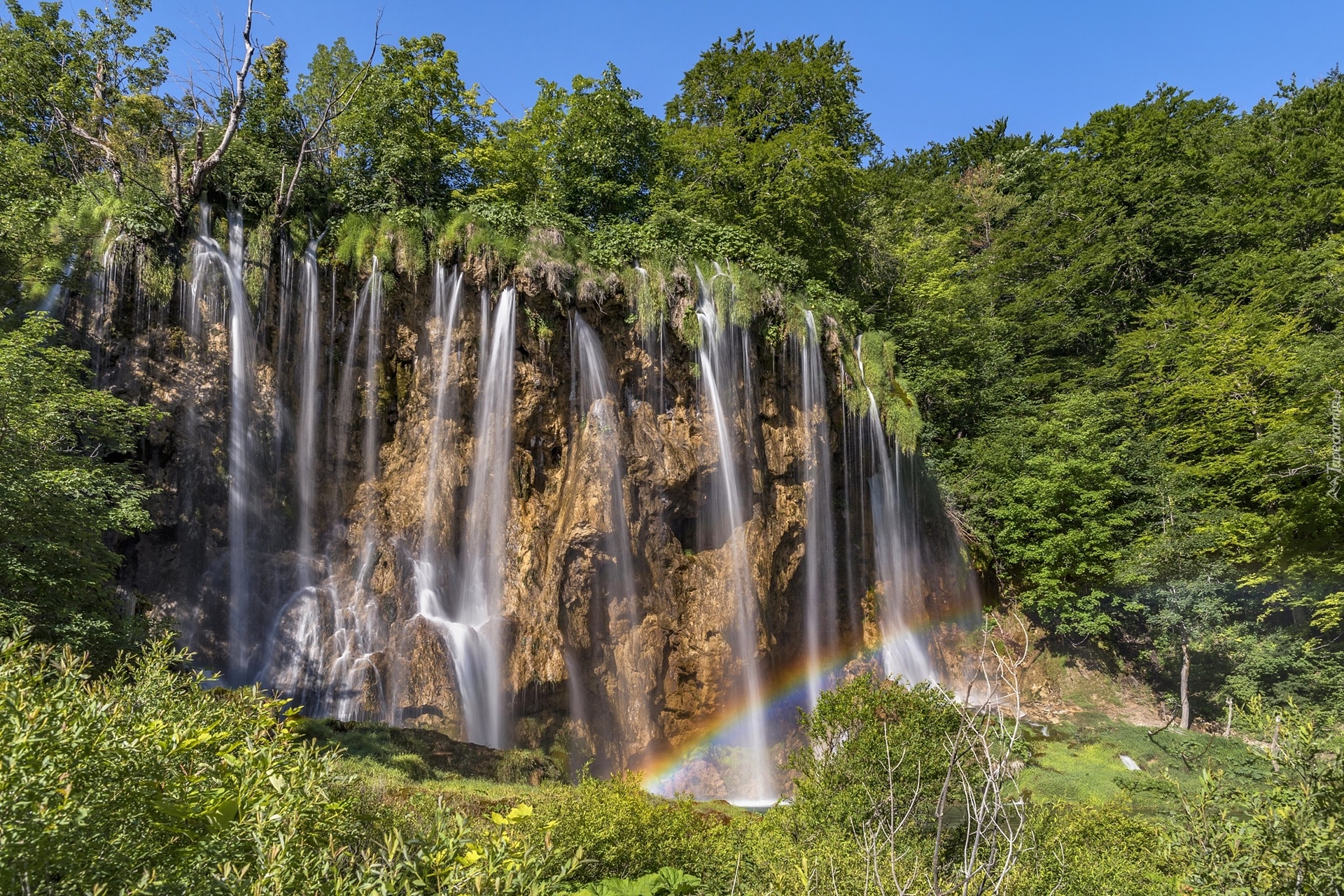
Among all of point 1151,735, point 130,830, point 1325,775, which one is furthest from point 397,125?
point 1151,735

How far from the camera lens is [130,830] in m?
3.02

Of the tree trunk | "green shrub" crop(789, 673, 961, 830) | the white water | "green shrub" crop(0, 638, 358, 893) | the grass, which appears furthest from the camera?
the tree trunk

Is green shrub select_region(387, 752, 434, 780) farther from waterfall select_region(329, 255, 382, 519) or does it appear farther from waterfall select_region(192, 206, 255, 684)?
waterfall select_region(329, 255, 382, 519)

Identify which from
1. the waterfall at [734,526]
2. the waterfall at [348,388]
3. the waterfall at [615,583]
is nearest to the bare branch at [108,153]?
the waterfall at [348,388]

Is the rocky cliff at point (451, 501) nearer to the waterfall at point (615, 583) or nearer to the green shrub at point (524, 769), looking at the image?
the waterfall at point (615, 583)

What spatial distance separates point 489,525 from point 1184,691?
858 inches

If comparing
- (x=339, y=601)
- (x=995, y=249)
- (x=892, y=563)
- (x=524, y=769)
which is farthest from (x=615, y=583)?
(x=995, y=249)

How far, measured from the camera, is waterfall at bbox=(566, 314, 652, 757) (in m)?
17.4

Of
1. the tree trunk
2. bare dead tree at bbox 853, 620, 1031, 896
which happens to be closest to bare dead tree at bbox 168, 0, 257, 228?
bare dead tree at bbox 853, 620, 1031, 896

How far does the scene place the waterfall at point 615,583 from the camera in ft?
57.0

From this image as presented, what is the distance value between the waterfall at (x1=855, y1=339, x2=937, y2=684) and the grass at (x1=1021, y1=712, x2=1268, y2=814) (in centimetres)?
413

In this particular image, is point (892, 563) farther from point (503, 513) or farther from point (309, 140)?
point (309, 140)

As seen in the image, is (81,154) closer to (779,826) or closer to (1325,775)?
(779,826)

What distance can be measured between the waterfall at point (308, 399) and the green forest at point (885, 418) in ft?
1.93
